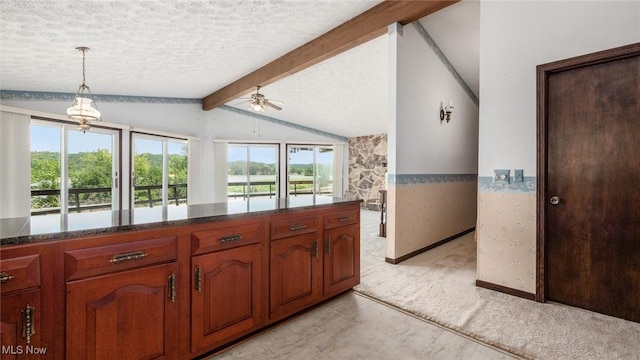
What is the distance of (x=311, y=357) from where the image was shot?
1.75 metres

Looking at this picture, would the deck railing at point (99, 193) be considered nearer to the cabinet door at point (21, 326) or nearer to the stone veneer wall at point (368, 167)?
the cabinet door at point (21, 326)

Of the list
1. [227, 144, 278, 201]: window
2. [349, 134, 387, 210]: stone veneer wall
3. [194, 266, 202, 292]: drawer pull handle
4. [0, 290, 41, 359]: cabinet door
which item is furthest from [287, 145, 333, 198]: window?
[0, 290, 41, 359]: cabinet door

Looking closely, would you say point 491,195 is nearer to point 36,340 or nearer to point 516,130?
point 516,130

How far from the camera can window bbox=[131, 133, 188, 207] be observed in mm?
5777

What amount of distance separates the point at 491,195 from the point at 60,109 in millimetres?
6136

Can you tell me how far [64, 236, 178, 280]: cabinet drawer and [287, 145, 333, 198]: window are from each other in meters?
6.68

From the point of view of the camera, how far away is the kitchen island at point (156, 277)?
1.16 m

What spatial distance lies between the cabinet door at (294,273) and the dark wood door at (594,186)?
197 centimetres

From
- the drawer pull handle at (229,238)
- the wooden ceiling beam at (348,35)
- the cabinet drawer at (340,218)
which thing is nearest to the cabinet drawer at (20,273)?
the drawer pull handle at (229,238)

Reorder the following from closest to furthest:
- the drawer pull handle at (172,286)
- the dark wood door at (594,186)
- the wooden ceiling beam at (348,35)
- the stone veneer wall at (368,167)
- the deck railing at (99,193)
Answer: the drawer pull handle at (172,286)
the dark wood door at (594,186)
the wooden ceiling beam at (348,35)
the deck railing at (99,193)
the stone veneer wall at (368,167)

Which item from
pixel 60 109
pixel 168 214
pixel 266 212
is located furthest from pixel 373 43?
pixel 60 109

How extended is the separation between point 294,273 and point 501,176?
207 centimetres

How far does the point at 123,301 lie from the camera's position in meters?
1.38

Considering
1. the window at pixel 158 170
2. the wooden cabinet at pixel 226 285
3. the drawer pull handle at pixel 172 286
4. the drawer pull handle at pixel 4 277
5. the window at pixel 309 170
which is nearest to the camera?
the drawer pull handle at pixel 4 277
